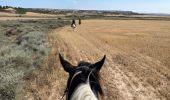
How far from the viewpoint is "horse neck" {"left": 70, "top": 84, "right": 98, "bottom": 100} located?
3043 mm

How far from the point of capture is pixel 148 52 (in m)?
21.2

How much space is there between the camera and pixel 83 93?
3.07 meters

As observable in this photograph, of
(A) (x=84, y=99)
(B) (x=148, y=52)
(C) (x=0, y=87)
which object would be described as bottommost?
(B) (x=148, y=52)

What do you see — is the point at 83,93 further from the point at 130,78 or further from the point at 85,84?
the point at 130,78

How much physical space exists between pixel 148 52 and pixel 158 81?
886 centimetres

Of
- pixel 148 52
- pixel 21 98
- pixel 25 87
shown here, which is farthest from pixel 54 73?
pixel 148 52

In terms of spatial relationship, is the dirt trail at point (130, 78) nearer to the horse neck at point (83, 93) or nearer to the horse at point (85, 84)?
the horse at point (85, 84)

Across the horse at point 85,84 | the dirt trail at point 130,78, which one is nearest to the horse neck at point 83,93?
the horse at point 85,84

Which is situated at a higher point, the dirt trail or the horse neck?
the horse neck

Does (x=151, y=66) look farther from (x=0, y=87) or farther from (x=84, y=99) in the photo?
(x=84, y=99)

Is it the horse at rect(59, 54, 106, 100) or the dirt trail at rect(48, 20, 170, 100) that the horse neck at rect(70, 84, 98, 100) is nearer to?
the horse at rect(59, 54, 106, 100)

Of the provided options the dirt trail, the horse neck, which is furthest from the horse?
the dirt trail

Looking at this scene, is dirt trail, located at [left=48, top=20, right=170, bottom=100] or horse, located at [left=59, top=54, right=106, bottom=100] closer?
horse, located at [left=59, top=54, right=106, bottom=100]

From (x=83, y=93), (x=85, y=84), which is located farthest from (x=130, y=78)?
(x=83, y=93)
